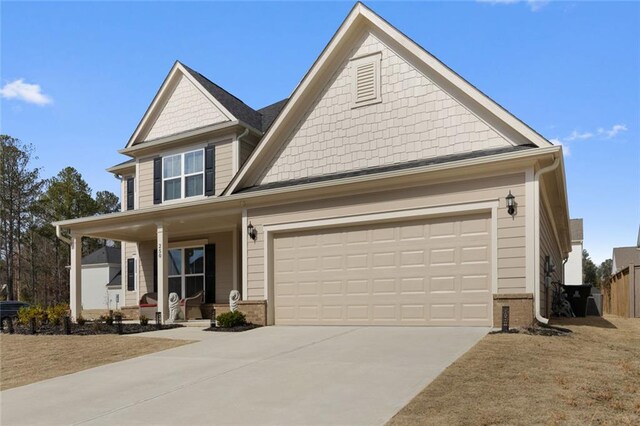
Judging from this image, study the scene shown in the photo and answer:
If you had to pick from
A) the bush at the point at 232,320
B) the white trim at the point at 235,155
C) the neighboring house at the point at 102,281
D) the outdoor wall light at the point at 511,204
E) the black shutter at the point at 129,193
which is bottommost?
the neighboring house at the point at 102,281

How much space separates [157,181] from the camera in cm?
1878

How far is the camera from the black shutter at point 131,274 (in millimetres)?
20562

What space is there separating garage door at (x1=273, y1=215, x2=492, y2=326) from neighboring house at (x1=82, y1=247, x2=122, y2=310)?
24374mm

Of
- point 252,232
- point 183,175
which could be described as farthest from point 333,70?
point 183,175

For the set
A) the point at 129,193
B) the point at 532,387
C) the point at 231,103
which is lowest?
the point at 532,387

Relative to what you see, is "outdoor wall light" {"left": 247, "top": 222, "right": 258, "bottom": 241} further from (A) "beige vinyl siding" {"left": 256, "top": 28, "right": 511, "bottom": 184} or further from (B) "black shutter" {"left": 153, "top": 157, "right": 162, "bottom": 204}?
(B) "black shutter" {"left": 153, "top": 157, "right": 162, "bottom": 204}

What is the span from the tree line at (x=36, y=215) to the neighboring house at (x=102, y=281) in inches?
165

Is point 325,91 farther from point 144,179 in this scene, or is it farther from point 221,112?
point 144,179

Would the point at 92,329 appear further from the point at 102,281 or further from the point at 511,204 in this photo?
the point at 102,281

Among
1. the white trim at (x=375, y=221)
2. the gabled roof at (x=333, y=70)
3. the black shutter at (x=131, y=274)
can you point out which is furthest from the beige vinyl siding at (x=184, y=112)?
the white trim at (x=375, y=221)

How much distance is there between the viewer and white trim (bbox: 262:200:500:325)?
10.6 meters

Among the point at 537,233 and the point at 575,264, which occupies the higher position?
the point at 537,233

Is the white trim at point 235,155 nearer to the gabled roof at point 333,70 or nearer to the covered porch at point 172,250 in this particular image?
the covered porch at point 172,250

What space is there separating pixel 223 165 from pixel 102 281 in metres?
22.2
